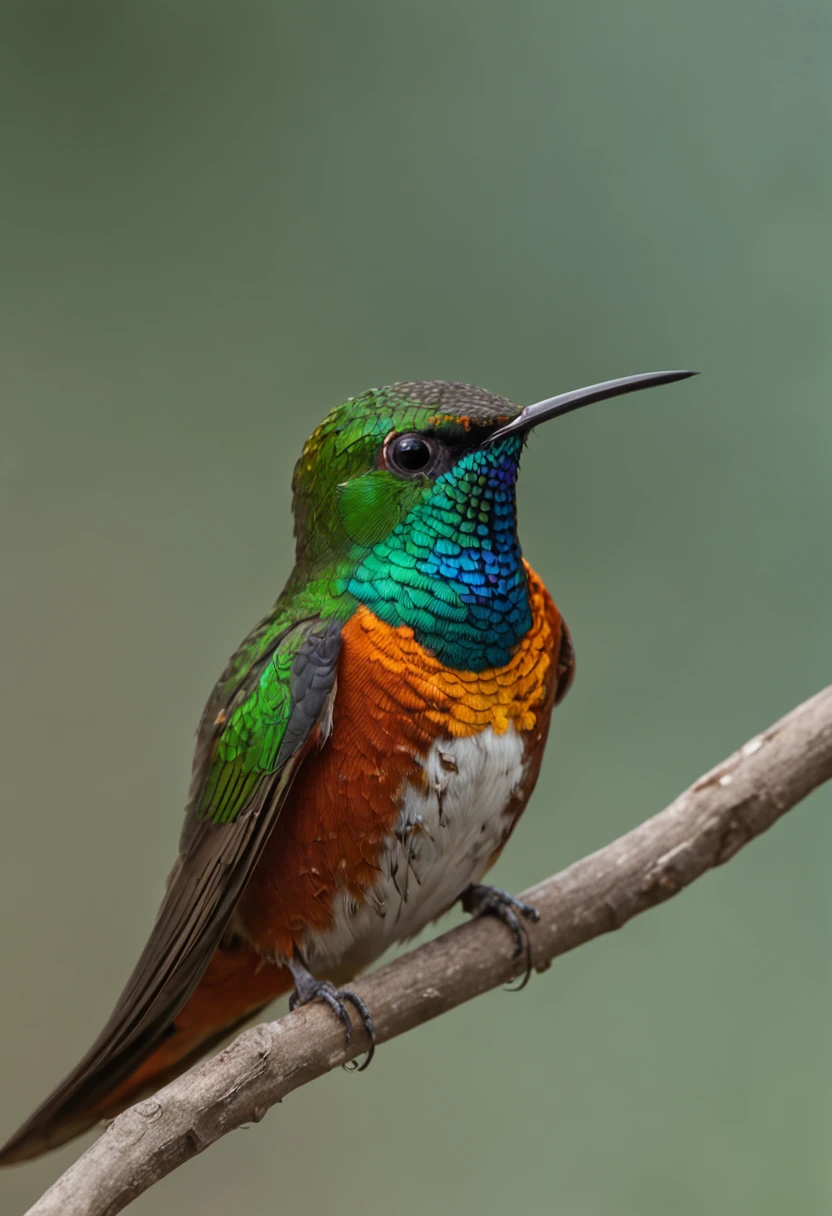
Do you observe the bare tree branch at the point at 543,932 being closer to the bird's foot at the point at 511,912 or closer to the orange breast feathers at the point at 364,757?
the bird's foot at the point at 511,912

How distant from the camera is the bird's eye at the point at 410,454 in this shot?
1.55 m

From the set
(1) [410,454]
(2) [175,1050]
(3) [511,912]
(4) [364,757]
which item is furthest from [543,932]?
(1) [410,454]

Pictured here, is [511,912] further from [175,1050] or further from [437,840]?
[175,1050]

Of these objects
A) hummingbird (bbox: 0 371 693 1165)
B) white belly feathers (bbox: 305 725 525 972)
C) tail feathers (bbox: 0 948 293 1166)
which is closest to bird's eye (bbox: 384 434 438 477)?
hummingbird (bbox: 0 371 693 1165)

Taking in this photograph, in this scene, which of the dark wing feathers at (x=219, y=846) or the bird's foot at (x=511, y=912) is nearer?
the dark wing feathers at (x=219, y=846)

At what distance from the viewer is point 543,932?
1739 mm

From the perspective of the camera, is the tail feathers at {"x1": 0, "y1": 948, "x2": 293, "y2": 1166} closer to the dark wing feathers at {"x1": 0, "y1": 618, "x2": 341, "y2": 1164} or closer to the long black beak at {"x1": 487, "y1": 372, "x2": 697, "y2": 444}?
the dark wing feathers at {"x1": 0, "y1": 618, "x2": 341, "y2": 1164}

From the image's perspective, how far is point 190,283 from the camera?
282 centimetres

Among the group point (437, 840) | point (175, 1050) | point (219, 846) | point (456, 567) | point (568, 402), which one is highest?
point (568, 402)

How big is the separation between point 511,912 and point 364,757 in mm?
391

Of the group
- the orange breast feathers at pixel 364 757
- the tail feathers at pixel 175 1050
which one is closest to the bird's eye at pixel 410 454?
the orange breast feathers at pixel 364 757

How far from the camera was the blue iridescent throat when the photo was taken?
1542 millimetres

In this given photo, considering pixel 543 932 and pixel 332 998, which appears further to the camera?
pixel 543 932

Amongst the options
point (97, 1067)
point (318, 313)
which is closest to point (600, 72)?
point (318, 313)
